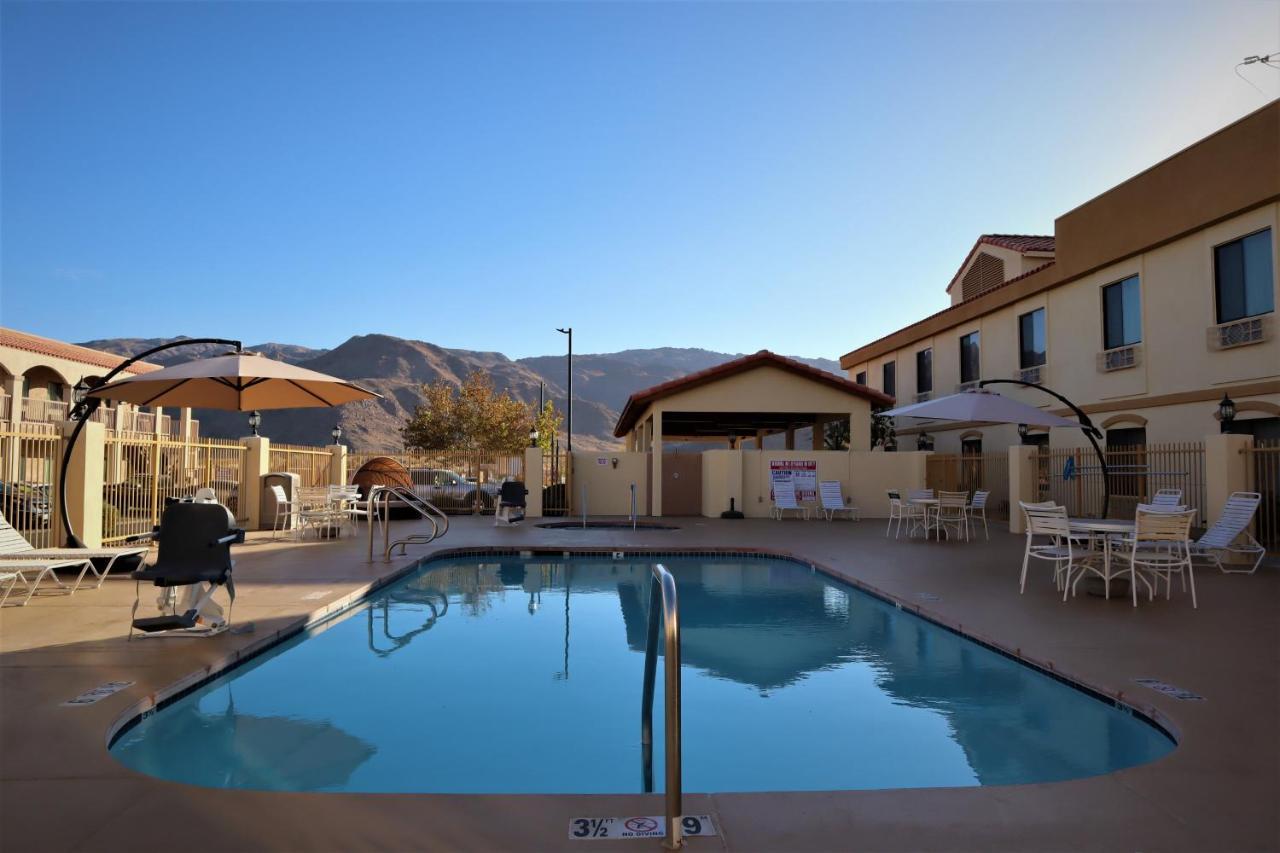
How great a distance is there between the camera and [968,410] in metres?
12.2

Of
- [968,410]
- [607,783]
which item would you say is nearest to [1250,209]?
[968,410]

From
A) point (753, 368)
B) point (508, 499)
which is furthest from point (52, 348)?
point (753, 368)

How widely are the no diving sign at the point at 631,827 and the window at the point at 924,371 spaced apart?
2527cm

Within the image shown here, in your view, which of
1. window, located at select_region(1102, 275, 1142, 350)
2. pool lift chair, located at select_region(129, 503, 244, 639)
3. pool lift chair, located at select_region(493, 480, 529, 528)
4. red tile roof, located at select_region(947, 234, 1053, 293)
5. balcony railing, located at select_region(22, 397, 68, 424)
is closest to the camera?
pool lift chair, located at select_region(129, 503, 244, 639)

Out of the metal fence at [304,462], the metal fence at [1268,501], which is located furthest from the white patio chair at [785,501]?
the metal fence at [304,462]

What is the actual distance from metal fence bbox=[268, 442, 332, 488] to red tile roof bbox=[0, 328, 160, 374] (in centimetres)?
985

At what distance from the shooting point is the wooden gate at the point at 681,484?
797 inches

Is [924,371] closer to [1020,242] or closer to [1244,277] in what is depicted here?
[1020,242]

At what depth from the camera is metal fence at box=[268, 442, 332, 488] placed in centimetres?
1783

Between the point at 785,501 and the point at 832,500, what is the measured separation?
3.83 ft

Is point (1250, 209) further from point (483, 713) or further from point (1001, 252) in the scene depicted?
point (483, 713)

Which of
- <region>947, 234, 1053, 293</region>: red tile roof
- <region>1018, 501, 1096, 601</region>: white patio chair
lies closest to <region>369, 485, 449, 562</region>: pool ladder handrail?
<region>1018, 501, 1096, 601</region>: white patio chair

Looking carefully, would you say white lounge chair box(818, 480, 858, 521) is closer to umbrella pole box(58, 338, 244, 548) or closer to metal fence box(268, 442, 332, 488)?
metal fence box(268, 442, 332, 488)

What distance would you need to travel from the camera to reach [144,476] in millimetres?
12266
